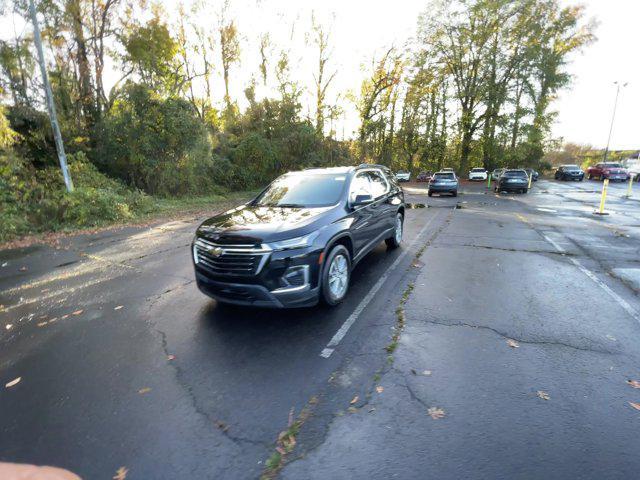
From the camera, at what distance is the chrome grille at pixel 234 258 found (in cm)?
376

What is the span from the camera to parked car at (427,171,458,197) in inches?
792

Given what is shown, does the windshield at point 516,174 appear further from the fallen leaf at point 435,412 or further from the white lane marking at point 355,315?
the fallen leaf at point 435,412

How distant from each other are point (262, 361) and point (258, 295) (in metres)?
0.72

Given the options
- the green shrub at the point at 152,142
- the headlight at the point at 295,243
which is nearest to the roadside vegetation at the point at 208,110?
the green shrub at the point at 152,142

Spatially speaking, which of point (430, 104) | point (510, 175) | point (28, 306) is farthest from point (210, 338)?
point (430, 104)

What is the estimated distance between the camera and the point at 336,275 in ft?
14.8

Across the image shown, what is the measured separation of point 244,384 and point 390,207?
4.62 meters

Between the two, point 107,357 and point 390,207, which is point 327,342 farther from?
point 390,207

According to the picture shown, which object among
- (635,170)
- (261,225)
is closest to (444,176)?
(261,225)

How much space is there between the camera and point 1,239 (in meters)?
9.20

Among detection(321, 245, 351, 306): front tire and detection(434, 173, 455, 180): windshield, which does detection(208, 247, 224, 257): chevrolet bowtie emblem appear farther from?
detection(434, 173, 455, 180): windshield

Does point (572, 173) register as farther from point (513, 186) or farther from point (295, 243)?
point (295, 243)

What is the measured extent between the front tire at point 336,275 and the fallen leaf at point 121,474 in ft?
8.20

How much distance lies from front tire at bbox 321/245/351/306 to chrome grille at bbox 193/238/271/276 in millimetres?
813
